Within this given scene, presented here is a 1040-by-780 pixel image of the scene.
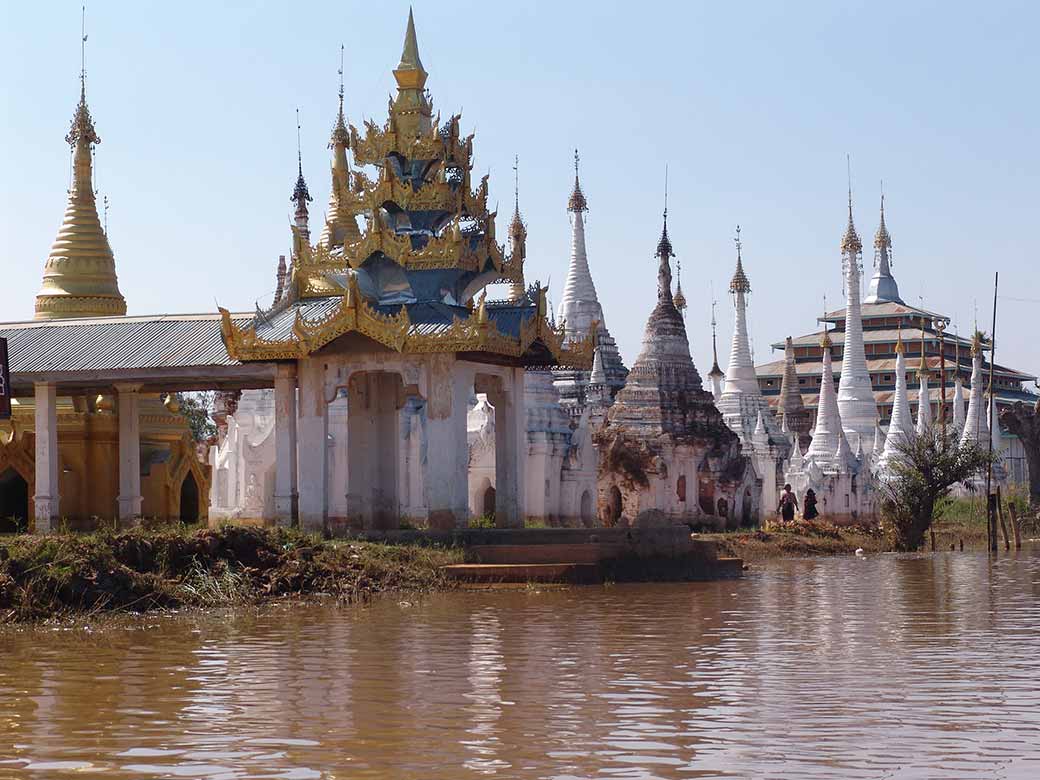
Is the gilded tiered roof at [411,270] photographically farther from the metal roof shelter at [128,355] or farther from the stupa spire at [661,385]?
the stupa spire at [661,385]

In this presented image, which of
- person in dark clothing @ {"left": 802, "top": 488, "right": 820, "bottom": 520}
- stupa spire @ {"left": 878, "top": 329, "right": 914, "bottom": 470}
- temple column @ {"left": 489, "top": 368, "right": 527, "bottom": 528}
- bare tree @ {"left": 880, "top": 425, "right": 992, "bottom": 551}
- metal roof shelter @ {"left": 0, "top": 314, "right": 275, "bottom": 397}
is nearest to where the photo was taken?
metal roof shelter @ {"left": 0, "top": 314, "right": 275, "bottom": 397}

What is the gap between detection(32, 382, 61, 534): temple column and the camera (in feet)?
92.5

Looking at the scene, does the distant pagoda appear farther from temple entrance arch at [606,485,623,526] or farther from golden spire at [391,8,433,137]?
golden spire at [391,8,433,137]

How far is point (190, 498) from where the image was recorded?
3500cm

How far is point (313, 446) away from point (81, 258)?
11.2 m

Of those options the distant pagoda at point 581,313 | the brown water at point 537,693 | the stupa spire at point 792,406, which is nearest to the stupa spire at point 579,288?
the distant pagoda at point 581,313

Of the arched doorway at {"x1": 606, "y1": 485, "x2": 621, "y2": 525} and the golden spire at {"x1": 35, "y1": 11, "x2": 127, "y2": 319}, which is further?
the arched doorway at {"x1": 606, "y1": 485, "x2": 621, "y2": 525}

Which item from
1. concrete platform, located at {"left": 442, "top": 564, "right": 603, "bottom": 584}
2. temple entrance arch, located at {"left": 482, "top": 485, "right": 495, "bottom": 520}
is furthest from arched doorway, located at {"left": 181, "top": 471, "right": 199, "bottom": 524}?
concrete platform, located at {"left": 442, "top": 564, "right": 603, "bottom": 584}

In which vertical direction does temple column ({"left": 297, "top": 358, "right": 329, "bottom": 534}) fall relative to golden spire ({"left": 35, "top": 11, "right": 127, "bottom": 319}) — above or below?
below

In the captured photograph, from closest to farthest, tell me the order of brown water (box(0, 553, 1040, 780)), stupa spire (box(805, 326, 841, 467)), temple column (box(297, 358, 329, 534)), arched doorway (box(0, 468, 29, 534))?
brown water (box(0, 553, 1040, 780)) → temple column (box(297, 358, 329, 534)) → arched doorway (box(0, 468, 29, 534)) → stupa spire (box(805, 326, 841, 467))

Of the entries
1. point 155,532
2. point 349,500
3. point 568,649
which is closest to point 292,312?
point 349,500

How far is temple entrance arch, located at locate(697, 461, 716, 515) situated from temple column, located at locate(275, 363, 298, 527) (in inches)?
867

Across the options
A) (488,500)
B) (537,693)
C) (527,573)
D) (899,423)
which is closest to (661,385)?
(488,500)

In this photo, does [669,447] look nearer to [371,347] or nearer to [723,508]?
[723,508]
